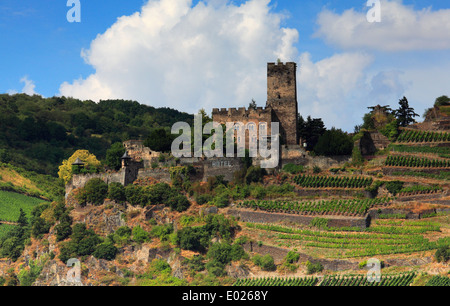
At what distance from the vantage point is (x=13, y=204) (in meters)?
89.7

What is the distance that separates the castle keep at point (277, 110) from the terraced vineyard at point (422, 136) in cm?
877

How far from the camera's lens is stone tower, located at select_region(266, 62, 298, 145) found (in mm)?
73188

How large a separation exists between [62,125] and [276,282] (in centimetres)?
7358

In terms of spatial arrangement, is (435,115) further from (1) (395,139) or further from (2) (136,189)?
(2) (136,189)

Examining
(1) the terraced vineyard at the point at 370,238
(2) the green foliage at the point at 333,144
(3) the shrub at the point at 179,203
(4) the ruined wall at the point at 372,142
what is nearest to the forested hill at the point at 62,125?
(3) the shrub at the point at 179,203

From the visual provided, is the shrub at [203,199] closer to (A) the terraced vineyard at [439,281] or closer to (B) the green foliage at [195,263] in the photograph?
(B) the green foliage at [195,263]

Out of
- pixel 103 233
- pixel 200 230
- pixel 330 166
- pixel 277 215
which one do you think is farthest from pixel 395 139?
pixel 103 233

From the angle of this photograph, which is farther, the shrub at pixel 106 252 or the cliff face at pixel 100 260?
the shrub at pixel 106 252

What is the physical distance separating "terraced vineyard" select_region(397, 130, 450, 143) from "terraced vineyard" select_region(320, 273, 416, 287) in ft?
62.9

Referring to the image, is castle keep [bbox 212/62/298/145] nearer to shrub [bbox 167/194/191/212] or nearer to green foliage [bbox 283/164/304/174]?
green foliage [bbox 283/164/304/174]

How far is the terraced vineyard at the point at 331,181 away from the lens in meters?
64.6

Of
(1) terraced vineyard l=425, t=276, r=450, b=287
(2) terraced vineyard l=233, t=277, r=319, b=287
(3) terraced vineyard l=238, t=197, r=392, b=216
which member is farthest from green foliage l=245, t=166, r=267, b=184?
(1) terraced vineyard l=425, t=276, r=450, b=287

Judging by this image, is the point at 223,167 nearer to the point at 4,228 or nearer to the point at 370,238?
the point at 370,238

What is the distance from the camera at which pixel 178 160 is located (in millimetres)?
70438
